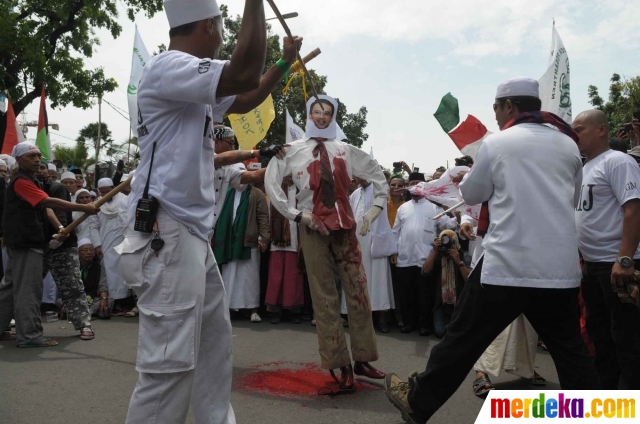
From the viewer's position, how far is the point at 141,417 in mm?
2449

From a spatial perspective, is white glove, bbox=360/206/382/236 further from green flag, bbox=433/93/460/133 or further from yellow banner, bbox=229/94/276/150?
yellow banner, bbox=229/94/276/150

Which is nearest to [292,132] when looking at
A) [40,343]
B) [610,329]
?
[40,343]

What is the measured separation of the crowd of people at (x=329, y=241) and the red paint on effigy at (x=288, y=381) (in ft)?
0.73

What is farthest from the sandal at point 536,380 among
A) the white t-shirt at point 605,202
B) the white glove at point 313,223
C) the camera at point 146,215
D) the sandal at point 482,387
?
the camera at point 146,215

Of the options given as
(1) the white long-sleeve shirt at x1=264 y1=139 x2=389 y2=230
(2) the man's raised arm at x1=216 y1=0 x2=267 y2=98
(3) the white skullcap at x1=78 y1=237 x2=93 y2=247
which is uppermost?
(2) the man's raised arm at x1=216 y1=0 x2=267 y2=98

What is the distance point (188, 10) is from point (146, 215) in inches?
35.2

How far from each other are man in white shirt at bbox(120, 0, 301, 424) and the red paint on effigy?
2.19 meters

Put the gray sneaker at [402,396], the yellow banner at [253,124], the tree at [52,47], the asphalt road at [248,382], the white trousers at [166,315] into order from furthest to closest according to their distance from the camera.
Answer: the tree at [52,47] < the yellow banner at [253,124] < the asphalt road at [248,382] < the gray sneaker at [402,396] < the white trousers at [166,315]

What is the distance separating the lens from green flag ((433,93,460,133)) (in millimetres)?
7762

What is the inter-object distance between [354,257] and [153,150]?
2554mm

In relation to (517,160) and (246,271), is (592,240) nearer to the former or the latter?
(517,160)

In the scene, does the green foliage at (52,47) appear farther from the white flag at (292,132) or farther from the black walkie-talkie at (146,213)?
the black walkie-talkie at (146,213)

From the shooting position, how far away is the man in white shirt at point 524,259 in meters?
3.16

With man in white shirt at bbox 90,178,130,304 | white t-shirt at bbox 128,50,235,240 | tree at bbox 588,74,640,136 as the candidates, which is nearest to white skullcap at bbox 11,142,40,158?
man in white shirt at bbox 90,178,130,304
